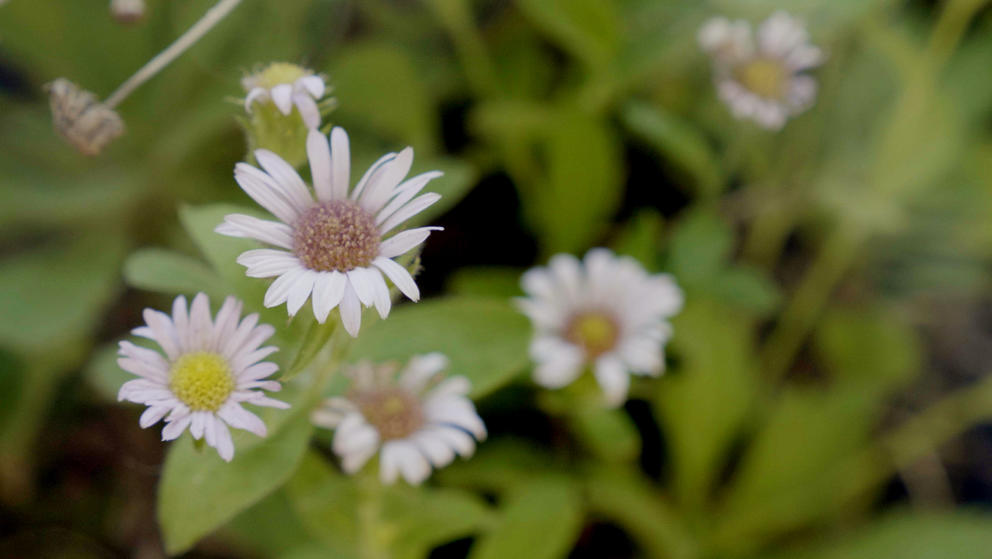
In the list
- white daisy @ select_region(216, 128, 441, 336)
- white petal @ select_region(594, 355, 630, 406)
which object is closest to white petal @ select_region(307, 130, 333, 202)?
white daisy @ select_region(216, 128, 441, 336)

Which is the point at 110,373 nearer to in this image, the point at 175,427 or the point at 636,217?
the point at 175,427

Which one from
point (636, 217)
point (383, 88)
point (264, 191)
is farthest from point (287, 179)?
point (636, 217)

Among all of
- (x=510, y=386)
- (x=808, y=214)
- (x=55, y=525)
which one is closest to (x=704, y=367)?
(x=510, y=386)

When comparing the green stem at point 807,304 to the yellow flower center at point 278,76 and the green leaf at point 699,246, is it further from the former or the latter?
the yellow flower center at point 278,76

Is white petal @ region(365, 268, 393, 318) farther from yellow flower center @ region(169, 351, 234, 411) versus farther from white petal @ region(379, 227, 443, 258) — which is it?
yellow flower center @ region(169, 351, 234, 411)

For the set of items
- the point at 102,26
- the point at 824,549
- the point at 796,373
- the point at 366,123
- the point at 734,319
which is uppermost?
the point at 102,26

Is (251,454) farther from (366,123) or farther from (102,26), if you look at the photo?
(102,26)
